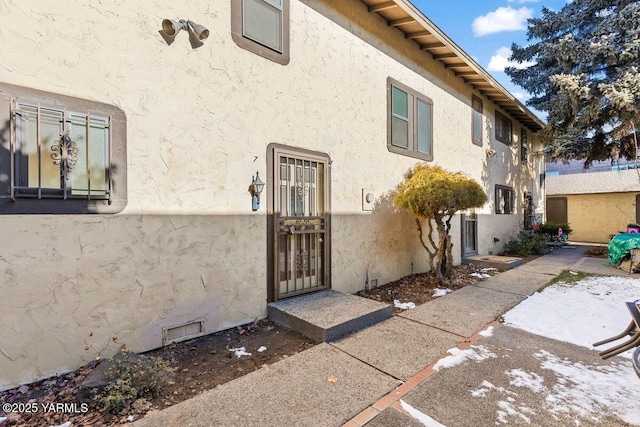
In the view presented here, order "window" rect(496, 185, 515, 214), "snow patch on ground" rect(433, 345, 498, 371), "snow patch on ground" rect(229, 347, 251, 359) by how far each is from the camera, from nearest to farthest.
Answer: "snow patch on ground" rect(433, 345, 498, 371) → "snow patch on ground" rect(229, 347, 251, 359) → "window" rect(496, 185, 515, 214)

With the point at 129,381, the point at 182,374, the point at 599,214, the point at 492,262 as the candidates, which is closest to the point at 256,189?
the point at 182,374

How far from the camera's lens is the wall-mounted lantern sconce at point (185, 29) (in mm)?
3303

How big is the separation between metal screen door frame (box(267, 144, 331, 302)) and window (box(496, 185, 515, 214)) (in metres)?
8.27

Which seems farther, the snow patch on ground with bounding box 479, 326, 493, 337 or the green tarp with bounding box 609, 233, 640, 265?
the green tarp with bounding box 609, 233, 640, 265

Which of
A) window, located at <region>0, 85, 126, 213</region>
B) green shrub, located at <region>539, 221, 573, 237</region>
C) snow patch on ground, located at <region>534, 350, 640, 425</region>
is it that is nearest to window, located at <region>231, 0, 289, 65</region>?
window, located at <region>0, 85, 126, 213</region>


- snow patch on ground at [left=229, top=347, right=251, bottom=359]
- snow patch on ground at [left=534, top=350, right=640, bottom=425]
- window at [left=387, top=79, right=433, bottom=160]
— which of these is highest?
window at [left=387, top=79, right=433, bottom=160]

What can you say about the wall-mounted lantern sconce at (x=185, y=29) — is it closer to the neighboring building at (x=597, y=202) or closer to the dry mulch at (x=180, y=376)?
the dry mulch at (x=180, y=376)

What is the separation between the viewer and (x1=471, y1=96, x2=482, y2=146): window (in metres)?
9.05

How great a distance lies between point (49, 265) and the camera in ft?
8.75

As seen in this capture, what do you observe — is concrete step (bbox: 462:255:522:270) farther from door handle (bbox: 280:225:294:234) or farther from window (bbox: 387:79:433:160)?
door handle (bbox: 280:225:294:234)

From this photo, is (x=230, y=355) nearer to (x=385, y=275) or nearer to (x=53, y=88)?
(x=53, y=88)

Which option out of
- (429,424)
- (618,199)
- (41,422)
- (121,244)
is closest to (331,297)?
(429,424)

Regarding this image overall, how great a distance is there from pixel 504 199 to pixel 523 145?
11.4 ft

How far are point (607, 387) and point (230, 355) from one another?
356 cm
